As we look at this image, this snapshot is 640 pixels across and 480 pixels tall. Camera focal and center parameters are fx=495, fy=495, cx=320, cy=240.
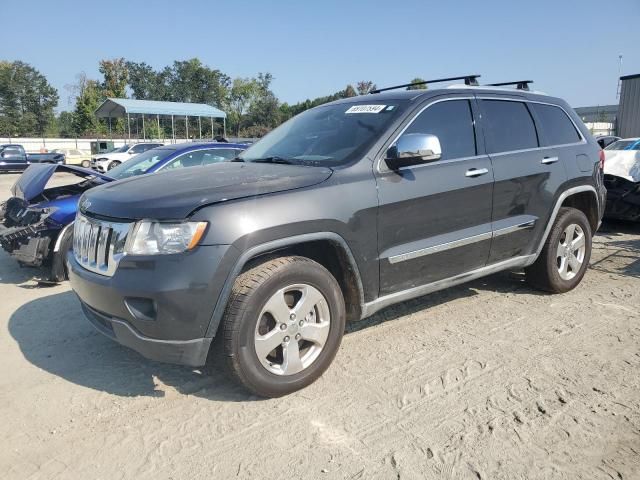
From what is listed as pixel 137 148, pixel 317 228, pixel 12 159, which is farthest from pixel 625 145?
pixel 12 159

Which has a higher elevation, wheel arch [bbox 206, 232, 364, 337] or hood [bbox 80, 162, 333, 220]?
hood [bbox 80, 162, 333, 220]

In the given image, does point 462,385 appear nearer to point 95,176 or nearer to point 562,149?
point 562,149

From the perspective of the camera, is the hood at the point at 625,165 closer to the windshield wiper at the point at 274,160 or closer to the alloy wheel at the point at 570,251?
the alloy wheel at the point at 570,251

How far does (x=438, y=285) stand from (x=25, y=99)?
7649 centimetres

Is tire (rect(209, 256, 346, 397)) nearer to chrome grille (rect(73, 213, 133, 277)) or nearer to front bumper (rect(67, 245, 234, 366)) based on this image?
front bumper (rect(67, 245, 234, 366))

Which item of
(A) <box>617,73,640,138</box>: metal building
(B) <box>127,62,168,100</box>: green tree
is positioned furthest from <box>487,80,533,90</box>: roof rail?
(B) <box>127,62,168,100</box>: green tree

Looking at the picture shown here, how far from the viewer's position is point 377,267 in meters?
3.31

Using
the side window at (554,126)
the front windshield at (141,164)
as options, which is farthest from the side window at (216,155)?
the side window at (554,126)

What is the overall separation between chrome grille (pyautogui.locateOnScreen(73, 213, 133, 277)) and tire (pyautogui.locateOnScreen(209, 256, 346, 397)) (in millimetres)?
698

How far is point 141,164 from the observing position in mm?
7273

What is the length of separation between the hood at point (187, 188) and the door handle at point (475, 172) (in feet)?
3.97

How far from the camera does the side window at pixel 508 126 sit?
4121 mm

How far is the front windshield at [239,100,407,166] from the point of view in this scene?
350 centimetres

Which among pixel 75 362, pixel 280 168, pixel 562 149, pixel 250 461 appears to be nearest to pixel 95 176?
pixel 75 362
